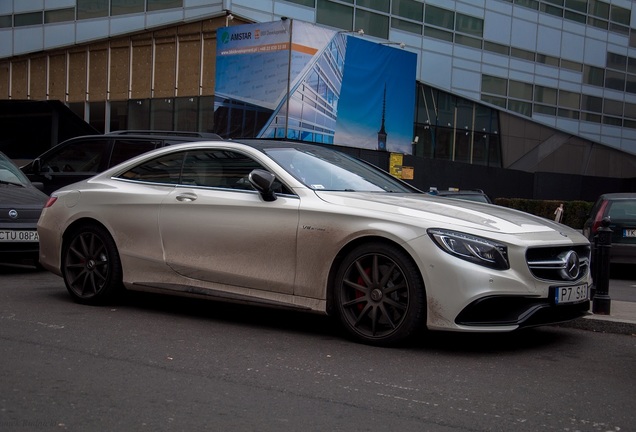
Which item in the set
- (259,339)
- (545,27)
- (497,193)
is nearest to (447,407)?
(259,339)

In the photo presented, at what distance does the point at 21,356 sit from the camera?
5570mm

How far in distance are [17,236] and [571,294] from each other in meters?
6.54

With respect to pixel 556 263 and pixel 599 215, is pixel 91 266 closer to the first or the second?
pixel 556 263

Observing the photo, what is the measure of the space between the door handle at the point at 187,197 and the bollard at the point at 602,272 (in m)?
3.67

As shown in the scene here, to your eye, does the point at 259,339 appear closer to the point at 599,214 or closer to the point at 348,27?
the point at 599,214

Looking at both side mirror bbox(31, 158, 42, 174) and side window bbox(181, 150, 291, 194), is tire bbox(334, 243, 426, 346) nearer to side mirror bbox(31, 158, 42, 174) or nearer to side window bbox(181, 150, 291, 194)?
side window bbox(181, 150, 291, 194)

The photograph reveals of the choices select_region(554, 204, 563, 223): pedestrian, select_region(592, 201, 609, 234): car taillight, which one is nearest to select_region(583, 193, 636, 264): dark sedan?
select_region(592, 201, 609, 234): car taillight

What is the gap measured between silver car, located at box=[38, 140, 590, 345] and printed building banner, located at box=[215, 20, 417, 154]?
72.4ft

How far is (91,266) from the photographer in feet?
25.5

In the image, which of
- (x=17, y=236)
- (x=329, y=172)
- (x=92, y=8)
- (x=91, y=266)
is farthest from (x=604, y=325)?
(x=92, y=8)

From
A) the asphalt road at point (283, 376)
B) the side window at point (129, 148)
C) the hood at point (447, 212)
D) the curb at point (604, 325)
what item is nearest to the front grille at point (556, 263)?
the hood at point (447, 212)

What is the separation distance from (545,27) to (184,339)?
4222 centimetres

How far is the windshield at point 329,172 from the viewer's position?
273 inches

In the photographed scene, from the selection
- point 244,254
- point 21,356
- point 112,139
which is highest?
point 112,139
